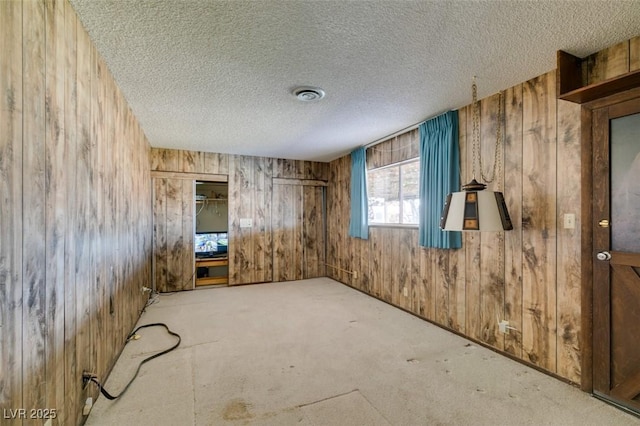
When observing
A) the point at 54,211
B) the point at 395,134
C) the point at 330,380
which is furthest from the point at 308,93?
the point at 330,380

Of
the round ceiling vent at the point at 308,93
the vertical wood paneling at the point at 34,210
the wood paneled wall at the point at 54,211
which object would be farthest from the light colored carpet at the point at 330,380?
the round ceiling vent at the point at 308,93

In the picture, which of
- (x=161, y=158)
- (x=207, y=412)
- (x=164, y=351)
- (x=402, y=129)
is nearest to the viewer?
(x=207, y=412)

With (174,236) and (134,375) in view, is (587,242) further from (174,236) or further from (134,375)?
(174,236)

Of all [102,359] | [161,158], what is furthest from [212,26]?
A: [161,158]

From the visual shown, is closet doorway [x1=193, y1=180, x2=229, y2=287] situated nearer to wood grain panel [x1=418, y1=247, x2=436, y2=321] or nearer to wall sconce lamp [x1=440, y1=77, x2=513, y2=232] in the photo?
wood grain panel [x1=418, y1=247, x2=436, y2=321]

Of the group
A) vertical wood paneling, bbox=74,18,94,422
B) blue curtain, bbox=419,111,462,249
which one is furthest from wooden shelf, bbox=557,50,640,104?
vertical wood paneling, bbox=74,18,94,422

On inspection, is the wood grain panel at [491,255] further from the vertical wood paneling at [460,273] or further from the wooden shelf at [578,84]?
the wooden shelf at [578,84]

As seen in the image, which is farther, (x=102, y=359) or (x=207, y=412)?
(x=102, y=359)

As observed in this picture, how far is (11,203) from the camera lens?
1.13 meters

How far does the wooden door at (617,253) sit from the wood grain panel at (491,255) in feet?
2.42

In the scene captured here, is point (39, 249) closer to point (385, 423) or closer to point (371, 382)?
point (385, 423)

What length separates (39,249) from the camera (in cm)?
133

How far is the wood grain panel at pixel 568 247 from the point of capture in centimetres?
227

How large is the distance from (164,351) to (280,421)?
157cm
